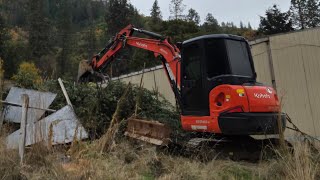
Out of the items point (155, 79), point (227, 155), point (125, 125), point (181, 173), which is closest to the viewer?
point (181, 173)

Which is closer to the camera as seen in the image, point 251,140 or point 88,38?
point 251,140

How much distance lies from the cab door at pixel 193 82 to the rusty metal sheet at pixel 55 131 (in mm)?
2455

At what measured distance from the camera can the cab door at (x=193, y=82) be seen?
9453 millimetres

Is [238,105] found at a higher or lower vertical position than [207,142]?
higher

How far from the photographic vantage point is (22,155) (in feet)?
21.8

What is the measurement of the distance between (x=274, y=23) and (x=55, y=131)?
42.8m

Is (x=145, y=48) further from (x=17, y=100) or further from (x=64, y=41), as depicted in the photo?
(x=64, y=41)

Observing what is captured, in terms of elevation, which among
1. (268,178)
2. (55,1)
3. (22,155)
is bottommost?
(268,178)

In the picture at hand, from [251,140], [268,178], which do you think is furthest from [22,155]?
[251,140]

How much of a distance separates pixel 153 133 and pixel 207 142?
1571mm

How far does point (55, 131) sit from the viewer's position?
9.38 m

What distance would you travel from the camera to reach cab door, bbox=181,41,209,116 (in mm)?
9453

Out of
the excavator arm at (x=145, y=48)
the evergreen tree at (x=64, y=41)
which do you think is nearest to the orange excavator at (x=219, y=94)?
the excavator arm at (x=145, y=48)

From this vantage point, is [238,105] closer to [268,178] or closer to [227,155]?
[227,155]
